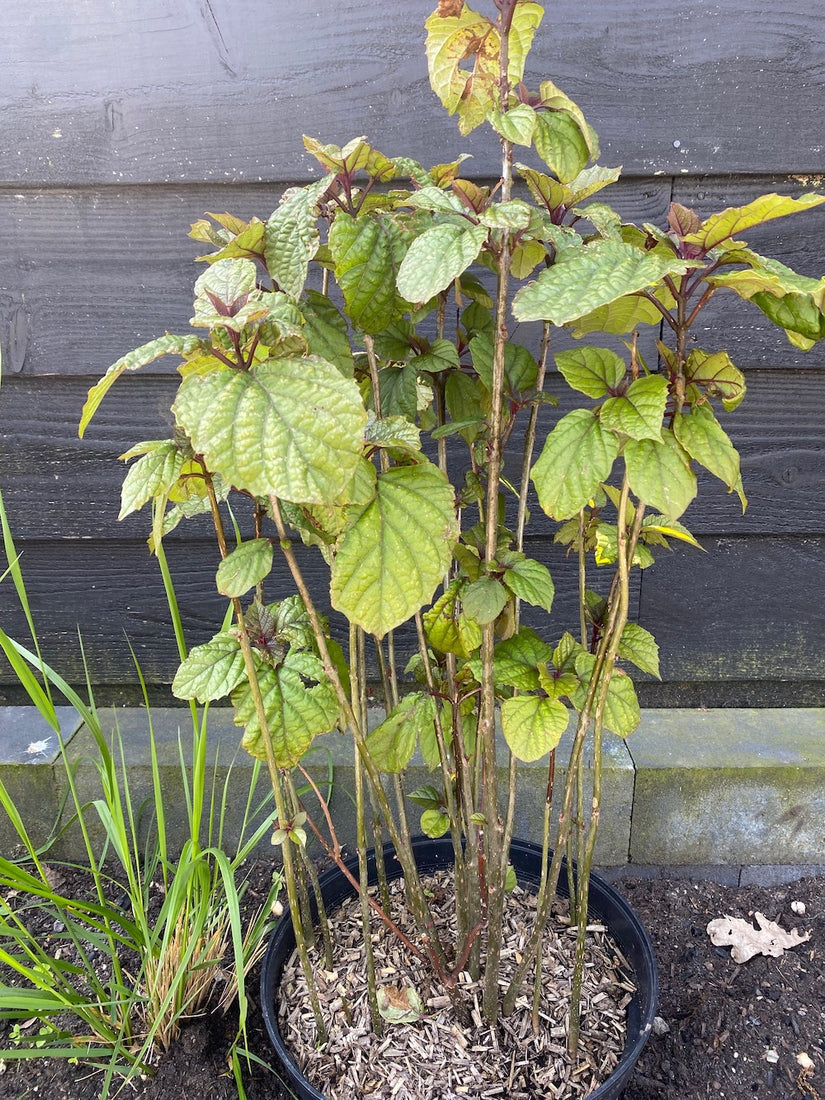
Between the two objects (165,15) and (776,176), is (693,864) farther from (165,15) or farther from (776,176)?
(165,15)

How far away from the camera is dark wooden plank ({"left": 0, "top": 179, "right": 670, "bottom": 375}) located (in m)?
1.46

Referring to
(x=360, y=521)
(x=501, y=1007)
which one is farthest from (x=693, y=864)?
(x=360, y=521)

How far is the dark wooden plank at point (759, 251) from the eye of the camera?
56.5 inches

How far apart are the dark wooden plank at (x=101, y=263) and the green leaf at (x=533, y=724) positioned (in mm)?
1012

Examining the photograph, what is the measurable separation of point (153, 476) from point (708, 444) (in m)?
0.51

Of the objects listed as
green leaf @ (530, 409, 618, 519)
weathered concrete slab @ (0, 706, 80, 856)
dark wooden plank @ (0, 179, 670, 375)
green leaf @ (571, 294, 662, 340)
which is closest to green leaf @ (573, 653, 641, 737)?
green leaf @ (530, 409, 618, 519)

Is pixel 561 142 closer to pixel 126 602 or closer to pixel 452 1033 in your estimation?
pixel 452 1033

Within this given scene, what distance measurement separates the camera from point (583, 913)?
967 millimetres

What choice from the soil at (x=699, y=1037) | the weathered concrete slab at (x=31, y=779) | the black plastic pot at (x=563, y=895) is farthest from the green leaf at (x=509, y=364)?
the weathered concrete slab at (x=31, y=779)

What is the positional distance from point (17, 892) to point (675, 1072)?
1.17 m

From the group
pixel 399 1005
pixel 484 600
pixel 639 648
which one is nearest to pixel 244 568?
pixel 484 600

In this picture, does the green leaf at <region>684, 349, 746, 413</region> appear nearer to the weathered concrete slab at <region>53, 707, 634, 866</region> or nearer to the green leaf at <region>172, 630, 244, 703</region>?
the green leaf at <region>172, 630, 244, 703</region>

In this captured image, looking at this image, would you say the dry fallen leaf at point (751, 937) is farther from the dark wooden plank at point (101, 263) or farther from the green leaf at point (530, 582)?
the dark wooden plank at point (101, 263)

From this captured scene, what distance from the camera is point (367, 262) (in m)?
0.74
